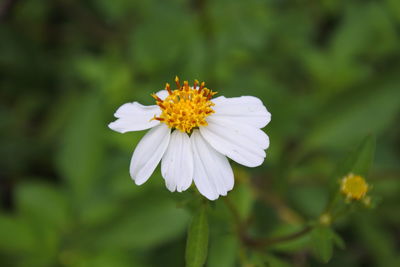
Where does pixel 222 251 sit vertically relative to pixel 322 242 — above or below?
above

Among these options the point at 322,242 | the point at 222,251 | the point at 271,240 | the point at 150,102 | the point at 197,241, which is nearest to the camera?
the point at 197,241

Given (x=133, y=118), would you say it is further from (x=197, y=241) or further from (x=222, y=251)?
(x=222, y=251)

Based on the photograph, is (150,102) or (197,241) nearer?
(197,241)

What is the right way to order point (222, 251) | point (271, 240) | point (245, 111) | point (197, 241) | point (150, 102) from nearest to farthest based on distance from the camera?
point (197, 241), point (245, 111), point (271, 240), point (222, 251), point (150, 102)

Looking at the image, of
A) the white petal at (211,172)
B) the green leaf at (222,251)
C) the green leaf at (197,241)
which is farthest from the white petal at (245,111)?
the green leaf at (222,251)

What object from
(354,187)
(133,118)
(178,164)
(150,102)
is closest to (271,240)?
(354,187)

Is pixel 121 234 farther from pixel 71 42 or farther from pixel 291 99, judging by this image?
pixel 71 42

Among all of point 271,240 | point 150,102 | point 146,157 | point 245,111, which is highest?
point 150,102
